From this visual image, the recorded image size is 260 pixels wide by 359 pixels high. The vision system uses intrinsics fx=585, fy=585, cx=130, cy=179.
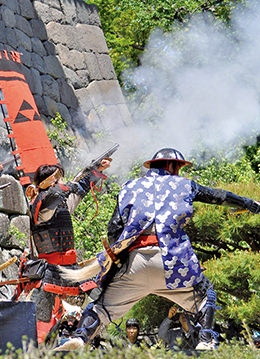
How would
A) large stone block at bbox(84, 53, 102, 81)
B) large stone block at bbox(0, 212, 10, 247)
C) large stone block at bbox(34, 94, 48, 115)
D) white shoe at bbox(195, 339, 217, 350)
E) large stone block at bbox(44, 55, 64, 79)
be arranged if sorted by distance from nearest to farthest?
1. white shoe at bbox(195, 339, 217, 350)
2. large stone block at bbox(0, 212, 10, 247)
3. large stone block at bbox(34, 94, 48, 115)
4. large stone block at bbox(44, 55, 64, 79)
5. large stone block at bbox(84, 53, 102, 81)

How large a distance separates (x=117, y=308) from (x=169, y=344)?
158cm

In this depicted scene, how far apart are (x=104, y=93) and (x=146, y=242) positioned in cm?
724

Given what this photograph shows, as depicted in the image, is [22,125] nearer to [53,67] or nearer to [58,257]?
[53,67]

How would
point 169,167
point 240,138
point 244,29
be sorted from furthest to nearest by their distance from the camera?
point 240,138, point 244,29, point 169,167

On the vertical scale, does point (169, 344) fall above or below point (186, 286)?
below

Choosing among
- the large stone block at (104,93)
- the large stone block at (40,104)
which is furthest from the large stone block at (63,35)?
the large stone block at (40,104)

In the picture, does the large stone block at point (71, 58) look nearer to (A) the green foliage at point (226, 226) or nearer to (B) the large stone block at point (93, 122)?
(B) the large stone block at point (93, 122)

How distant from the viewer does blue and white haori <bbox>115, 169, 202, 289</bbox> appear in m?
3.85

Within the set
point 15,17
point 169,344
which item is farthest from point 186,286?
point 15,17

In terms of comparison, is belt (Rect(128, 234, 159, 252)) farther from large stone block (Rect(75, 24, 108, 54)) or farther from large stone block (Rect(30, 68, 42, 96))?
large stone block (Rect(75, 24, 108, 54))

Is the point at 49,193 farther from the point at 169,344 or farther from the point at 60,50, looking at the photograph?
the point at 60,50

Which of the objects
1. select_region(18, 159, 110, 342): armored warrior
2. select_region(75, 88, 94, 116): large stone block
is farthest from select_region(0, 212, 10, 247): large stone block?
select_region(75, 88, 94, 116): large stone block

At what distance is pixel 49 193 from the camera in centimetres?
426

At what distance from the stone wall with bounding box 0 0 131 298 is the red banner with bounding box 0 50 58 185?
38 centimetres
